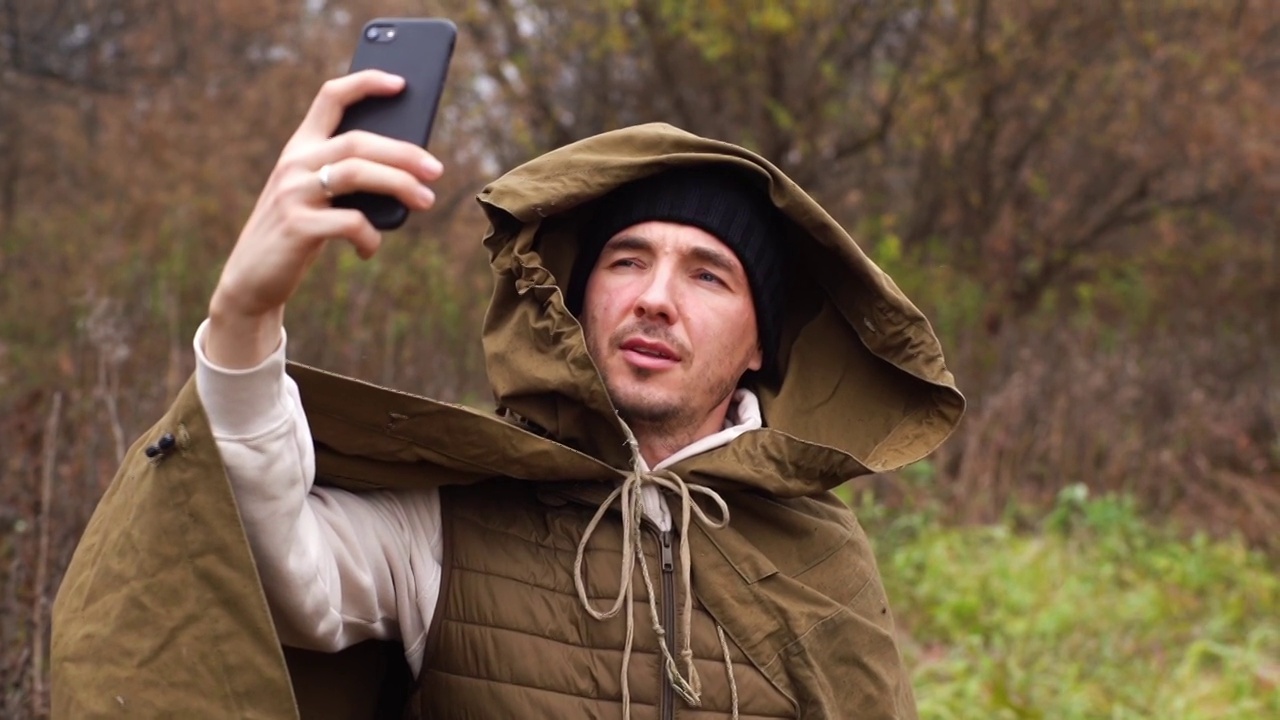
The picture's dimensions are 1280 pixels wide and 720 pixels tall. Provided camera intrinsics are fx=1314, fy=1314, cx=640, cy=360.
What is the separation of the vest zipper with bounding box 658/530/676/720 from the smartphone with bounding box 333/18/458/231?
3.04 ft

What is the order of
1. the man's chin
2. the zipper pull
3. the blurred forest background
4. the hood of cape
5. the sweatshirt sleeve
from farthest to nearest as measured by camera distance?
the blurred forest background, the man's chin, the zipper pull, the hood of cape, the sweatshirt sleeve

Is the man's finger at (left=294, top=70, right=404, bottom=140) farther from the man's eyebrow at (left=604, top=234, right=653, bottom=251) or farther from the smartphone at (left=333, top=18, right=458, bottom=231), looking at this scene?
the man's eyebrow at (left=604, top=234, right=653, bottom=251)

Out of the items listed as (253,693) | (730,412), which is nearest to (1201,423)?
(730,412)

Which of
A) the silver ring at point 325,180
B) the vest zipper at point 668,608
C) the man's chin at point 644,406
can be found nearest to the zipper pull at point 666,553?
the vest zipper at point 668,608

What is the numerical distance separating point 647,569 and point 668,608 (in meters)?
0.08

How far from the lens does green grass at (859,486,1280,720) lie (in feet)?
16.4

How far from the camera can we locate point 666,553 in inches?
89.3

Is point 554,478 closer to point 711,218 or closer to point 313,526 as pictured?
point 313,526

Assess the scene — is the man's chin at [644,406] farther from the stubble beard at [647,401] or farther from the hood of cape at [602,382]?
the hood of cape at [602,382]

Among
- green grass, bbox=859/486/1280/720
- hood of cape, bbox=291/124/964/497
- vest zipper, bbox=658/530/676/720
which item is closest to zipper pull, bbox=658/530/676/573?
vest zipper, bbox=658/530/676/720

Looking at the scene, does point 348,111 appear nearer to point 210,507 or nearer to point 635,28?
point 210,507

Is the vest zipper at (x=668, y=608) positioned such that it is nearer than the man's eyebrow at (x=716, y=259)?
Yes

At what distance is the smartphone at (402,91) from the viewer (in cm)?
156

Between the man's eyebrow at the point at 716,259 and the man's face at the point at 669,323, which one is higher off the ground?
the man's eyebrow at the point at 716,259
